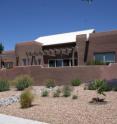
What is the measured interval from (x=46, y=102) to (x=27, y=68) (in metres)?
15.0

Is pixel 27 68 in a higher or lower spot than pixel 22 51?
lower

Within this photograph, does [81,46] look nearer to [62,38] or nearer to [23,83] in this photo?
[62,38]

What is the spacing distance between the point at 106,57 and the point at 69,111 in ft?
64.1

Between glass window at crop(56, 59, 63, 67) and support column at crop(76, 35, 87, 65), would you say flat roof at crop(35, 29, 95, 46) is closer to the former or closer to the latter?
support column at crop(76, 35, 87, 65)

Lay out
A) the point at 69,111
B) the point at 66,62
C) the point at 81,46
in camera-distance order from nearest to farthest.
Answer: the point at 69,111, the point at 81,46, the point at 66,62

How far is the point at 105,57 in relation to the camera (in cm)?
3162

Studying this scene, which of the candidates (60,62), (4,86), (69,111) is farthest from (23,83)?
(60,62)

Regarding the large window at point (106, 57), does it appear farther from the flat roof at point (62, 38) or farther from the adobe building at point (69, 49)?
the flat roof at point (62, 38)

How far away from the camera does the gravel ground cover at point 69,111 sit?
11.2 metres

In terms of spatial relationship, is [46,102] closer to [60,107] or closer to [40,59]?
[60,107]

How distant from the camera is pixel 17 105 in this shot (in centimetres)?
1568

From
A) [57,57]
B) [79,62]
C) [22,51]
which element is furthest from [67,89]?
[22,51]

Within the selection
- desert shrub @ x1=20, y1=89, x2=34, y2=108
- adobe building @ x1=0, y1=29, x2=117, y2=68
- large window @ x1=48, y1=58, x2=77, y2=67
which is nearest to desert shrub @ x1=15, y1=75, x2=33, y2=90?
desert shrub @ x1=20, y1=89, x2=34, y2=108

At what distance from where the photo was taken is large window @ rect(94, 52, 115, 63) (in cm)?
3110
